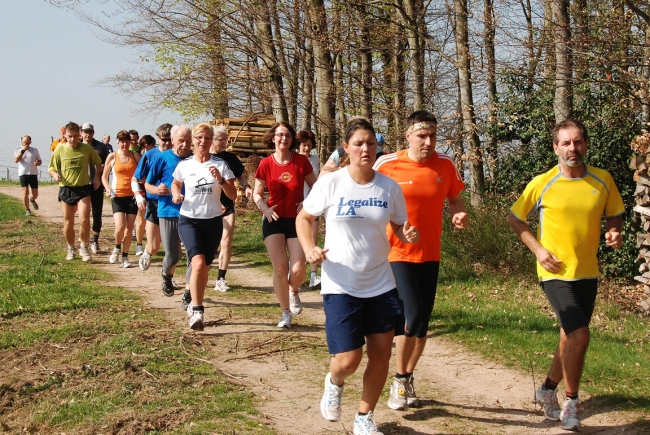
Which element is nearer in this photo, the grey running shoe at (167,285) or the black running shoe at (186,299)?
the black running shoe at (186,299)

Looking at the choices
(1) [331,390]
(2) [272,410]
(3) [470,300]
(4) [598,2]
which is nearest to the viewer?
(1) [331,390]

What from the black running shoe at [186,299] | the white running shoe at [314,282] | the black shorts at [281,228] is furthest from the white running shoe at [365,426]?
the white running shoe at [314,282]

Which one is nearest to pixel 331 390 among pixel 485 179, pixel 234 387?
pixel 234 387

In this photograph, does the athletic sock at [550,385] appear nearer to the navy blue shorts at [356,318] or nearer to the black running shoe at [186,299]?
the navy blue shorts at [356,318]

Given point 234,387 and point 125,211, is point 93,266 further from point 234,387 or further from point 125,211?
point 234,387

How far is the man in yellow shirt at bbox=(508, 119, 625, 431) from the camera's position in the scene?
5.21m

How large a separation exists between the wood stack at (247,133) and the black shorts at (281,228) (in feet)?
42.5

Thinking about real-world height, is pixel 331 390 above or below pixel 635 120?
below

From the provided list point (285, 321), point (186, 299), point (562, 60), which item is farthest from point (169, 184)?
point (562, 60)

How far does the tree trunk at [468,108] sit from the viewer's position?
43.6ft

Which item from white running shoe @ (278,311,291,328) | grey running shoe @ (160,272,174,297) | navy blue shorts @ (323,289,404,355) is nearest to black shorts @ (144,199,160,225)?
grey running shoe @ (160,272,174,297)

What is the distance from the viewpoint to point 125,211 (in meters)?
12.9

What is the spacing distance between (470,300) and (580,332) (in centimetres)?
466

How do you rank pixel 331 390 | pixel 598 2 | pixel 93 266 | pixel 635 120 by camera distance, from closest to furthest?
pixel 331 390 < pixel 598 2 < pixel 635 120 < pixel 93 266
